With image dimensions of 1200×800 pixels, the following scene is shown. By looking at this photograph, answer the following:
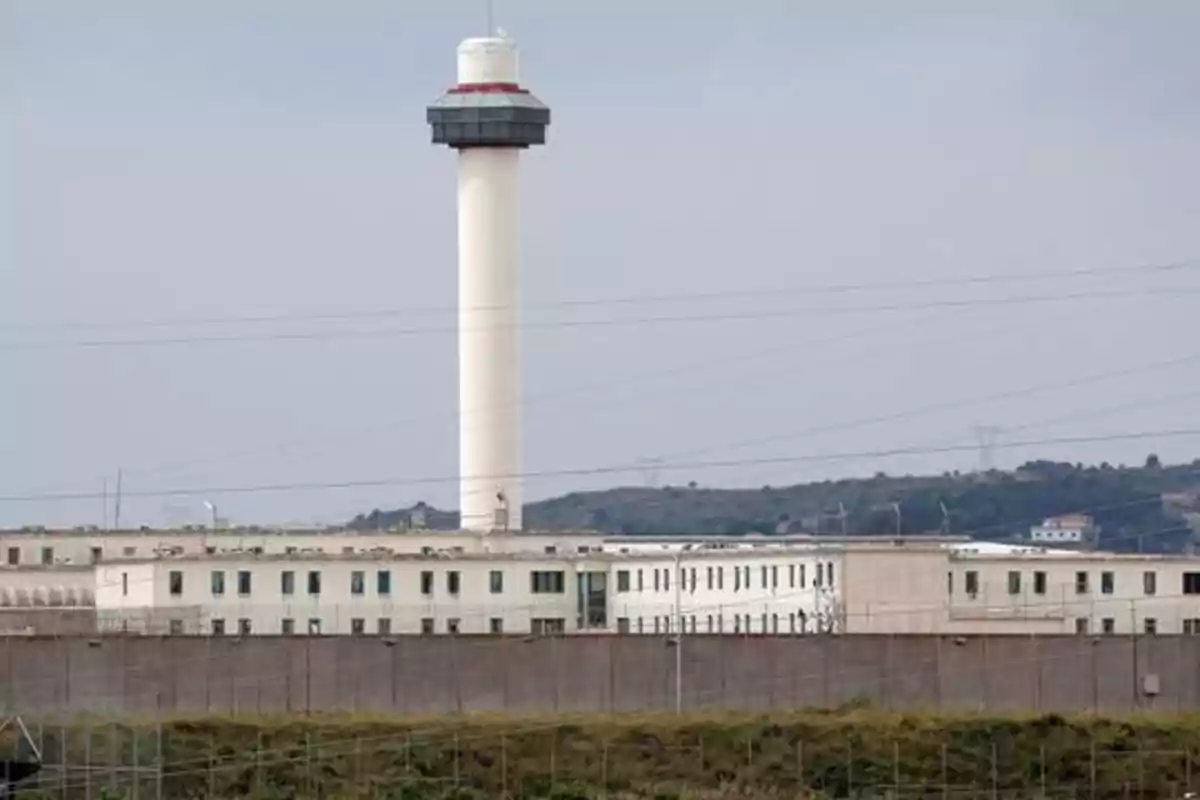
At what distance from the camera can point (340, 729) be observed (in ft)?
194

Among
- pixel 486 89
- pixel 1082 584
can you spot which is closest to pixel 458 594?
pixel 1082 584

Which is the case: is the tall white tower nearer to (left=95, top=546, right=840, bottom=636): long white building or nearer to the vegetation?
(left=95, top=546, right=840, bottom=636): long white building

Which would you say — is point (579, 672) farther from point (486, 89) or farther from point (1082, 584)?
point (486, 89)

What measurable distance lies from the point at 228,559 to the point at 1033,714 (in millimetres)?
23634

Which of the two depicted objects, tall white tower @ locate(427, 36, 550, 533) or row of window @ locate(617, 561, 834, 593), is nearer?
row of window @ locate(617, 561, 834, 593)

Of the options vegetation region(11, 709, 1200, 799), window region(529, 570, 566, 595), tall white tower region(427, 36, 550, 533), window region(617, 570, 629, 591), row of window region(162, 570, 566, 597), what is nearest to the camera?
vegetation region(11, 709, 1200, 799)

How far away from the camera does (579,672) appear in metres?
66.2

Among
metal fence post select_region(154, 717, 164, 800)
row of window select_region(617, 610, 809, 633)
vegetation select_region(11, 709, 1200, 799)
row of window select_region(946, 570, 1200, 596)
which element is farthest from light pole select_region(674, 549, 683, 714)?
metal fence post select_region(154, 717, 164, 800)

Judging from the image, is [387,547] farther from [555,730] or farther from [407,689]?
[555,730]

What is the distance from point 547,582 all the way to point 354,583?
4.24 m

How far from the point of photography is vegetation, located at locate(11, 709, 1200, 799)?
2249 inches

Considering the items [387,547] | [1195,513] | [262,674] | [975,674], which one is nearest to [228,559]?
[387,547]

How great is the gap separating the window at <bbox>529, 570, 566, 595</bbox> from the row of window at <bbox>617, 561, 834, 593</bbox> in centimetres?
186

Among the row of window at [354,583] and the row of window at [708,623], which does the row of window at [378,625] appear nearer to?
the row of window at [354,583]
